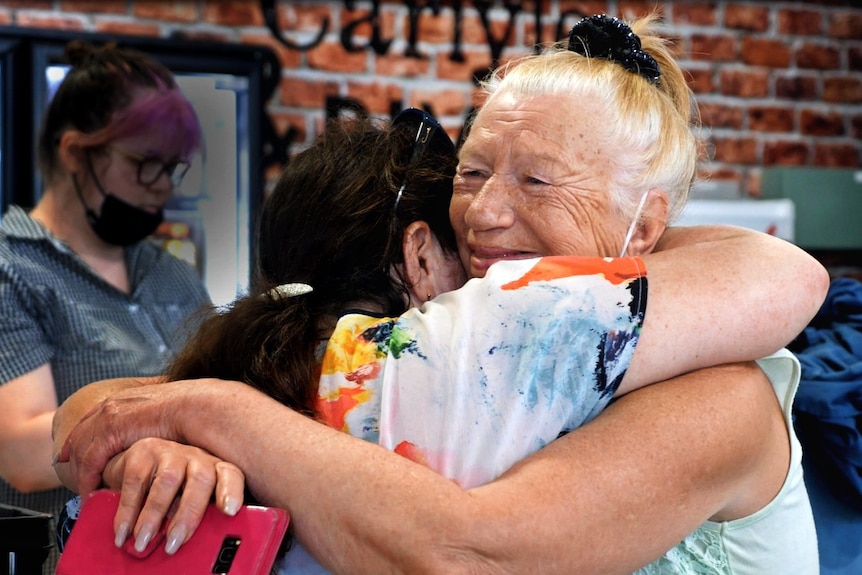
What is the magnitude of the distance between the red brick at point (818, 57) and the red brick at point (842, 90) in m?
0.05

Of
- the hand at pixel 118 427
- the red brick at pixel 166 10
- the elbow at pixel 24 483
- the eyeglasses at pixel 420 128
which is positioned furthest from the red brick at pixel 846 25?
the hand at pixel 118 427

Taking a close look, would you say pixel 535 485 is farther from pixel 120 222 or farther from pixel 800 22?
pixel 800 22

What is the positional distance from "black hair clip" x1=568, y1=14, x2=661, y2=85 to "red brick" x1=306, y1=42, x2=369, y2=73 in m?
1.81

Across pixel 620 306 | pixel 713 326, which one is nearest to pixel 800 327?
pixel 713 326

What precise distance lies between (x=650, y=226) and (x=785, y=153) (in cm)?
237

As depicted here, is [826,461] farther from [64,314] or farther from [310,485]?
[64,314]

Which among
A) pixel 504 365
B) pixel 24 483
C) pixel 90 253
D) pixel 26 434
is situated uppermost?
pixel 504 365

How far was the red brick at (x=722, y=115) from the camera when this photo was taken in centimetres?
350

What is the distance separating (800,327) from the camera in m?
1.18

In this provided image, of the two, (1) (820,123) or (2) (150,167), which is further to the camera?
(1) (820,123)

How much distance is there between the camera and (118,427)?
47.9 inches

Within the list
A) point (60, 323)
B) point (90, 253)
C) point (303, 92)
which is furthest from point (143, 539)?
point (303, 92)

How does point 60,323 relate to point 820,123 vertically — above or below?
below

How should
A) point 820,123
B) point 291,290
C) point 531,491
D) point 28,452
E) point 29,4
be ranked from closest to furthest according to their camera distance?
point 531,491, point 291,290, point 28,452, point 29,4, point 820,123
